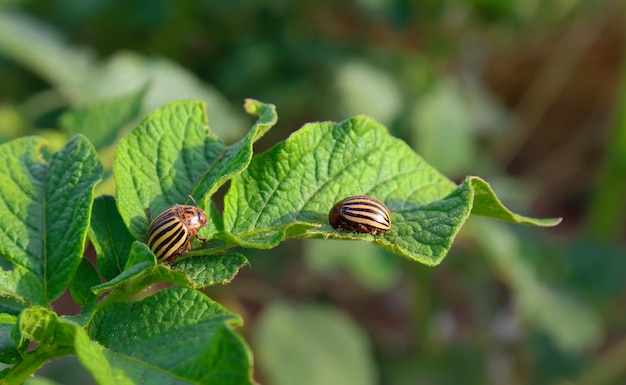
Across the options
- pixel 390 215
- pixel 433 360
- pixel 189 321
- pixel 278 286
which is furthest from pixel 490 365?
pixel 189 321

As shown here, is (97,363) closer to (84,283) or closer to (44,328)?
(44,328)

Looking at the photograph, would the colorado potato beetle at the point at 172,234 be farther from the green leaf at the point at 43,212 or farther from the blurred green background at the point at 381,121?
the blurred green background at the point at 381,121

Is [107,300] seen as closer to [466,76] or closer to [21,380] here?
[21,380]

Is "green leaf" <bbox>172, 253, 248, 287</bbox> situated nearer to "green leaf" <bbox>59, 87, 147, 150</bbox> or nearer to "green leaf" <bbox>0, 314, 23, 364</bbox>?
"green leaf" <bbox>0, 314, 23, 364</bbox>

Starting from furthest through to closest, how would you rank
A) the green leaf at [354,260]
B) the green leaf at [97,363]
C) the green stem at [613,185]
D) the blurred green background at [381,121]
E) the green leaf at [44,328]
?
the green stem at [613,185] < the green leaf at [354,260] < the blurred green background at [381,121] < the green leaf at [44,328] < the green leaf at [97,363]

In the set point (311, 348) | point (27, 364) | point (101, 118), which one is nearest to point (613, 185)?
point (311, 348)

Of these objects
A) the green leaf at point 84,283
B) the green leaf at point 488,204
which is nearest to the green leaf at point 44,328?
the green leaf at point 84,283

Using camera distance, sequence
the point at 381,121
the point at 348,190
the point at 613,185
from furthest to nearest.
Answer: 1. the point at 613,185
2. the point at 381,121
3. the point at 348,190
